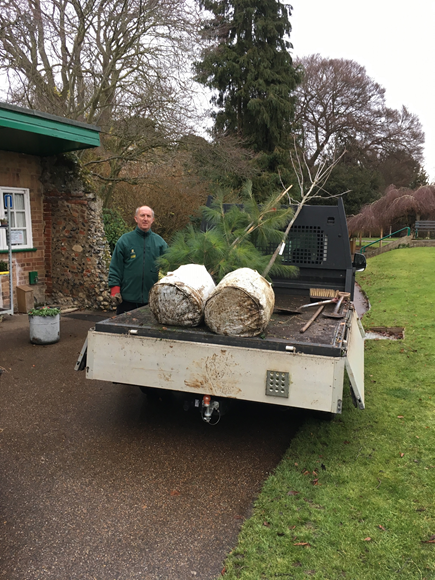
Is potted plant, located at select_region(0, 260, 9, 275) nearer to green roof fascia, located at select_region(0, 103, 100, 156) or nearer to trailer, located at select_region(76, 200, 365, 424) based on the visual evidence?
green roof fascia, located at select_region(0, 103, 100, 156)

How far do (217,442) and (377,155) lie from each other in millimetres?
43105

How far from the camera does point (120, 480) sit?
3.35 meters

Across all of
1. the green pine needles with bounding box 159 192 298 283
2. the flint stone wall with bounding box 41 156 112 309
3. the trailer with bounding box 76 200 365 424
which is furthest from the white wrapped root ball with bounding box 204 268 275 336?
the flint stone wall with bounding box 41 156 112 309

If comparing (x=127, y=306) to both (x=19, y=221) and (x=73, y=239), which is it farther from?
(x=19, y=221)

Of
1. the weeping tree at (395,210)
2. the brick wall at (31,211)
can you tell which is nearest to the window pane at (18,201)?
the brick wall at (31,211)

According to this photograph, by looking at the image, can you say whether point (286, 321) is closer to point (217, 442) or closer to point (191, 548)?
point (217, 442)

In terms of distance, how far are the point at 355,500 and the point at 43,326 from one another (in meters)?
5.24

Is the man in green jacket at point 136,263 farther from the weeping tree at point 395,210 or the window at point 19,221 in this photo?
the weeping tree at point 395,210

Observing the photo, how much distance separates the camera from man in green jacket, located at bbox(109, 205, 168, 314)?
5270 mm

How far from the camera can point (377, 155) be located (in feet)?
139

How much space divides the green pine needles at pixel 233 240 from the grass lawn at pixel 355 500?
1605 mm

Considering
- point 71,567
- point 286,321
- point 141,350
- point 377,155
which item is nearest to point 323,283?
point 286,321

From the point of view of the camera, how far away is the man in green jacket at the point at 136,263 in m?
5.27

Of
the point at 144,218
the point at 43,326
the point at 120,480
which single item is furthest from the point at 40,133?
the point at 120,480
